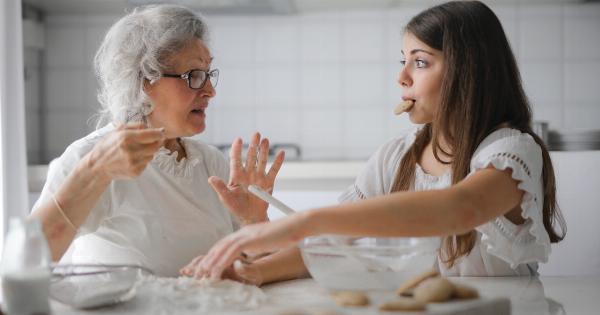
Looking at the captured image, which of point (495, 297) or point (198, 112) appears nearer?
point (495, 297)

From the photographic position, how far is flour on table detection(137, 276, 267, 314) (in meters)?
1.08

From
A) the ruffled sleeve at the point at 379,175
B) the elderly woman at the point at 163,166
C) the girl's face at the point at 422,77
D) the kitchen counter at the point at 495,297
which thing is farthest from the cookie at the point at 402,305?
the ruffled sleeve at the point at 379,175

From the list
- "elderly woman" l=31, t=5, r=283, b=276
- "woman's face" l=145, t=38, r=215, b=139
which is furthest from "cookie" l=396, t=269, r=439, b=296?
"woman's face" l=145, t=38, r=215, b=139

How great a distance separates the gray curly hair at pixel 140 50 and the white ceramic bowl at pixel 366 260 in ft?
2.93

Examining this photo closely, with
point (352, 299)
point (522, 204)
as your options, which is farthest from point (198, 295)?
point (522, 204)

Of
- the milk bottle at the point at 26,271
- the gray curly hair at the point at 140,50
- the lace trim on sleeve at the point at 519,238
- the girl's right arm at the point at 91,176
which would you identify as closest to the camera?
the milk bottle at the point at 26,271

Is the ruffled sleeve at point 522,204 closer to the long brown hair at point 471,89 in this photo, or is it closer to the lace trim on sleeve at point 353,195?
the long brown hair at point 471,89

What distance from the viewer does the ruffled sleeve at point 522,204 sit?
149 centimetres

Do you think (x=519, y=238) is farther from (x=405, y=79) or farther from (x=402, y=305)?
(x=402, y=305)

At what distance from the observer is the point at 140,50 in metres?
1.92

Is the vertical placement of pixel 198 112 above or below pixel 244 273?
above

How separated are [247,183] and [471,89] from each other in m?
0.55

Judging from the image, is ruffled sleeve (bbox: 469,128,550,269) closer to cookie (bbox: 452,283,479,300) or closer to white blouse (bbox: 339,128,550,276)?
white blouse (bbox: 339,128,550,276)

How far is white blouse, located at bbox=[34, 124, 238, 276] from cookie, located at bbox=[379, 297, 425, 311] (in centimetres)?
90
